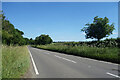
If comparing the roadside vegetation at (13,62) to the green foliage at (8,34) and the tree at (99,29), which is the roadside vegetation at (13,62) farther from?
the tree at (99,29)

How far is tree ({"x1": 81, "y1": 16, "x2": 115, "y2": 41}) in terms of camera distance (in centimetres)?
4123

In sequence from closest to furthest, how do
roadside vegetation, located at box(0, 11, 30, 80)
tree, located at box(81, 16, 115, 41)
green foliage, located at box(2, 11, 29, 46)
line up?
roadside vegetation, located at box(0, 11, 30, 80), green foliage, located at box(2, 11, 29, 46), tree, located at box(81, 16, 115, 41)

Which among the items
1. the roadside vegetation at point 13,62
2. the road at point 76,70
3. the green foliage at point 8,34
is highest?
the green foliage at point 8,34

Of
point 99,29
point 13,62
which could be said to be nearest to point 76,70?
point 13,62

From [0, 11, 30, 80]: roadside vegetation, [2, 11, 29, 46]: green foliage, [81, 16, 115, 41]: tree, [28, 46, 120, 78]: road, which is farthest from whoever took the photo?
[81, 16, 115, 41]: tree

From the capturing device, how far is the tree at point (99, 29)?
41231mm

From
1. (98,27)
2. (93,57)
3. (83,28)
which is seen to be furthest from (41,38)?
(93,57)

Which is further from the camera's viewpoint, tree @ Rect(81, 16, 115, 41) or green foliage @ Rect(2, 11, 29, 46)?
tree @ Rect(81, 16, 115, 41)

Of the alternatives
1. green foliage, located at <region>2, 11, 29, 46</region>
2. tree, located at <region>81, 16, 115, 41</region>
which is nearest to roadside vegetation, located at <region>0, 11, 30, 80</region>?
green foliage, located at <region>2, 11, 29, 46</region>

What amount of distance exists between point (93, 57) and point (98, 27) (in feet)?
96.5

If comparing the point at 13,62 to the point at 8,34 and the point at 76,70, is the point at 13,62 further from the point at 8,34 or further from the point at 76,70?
the point at 8,34

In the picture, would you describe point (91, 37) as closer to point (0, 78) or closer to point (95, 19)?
point (95, 19)

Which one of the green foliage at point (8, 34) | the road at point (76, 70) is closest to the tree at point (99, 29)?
the green foliage at point (8, 34)

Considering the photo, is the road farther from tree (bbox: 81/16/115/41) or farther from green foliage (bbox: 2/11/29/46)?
tree (bbox: 81/16/115/41)
